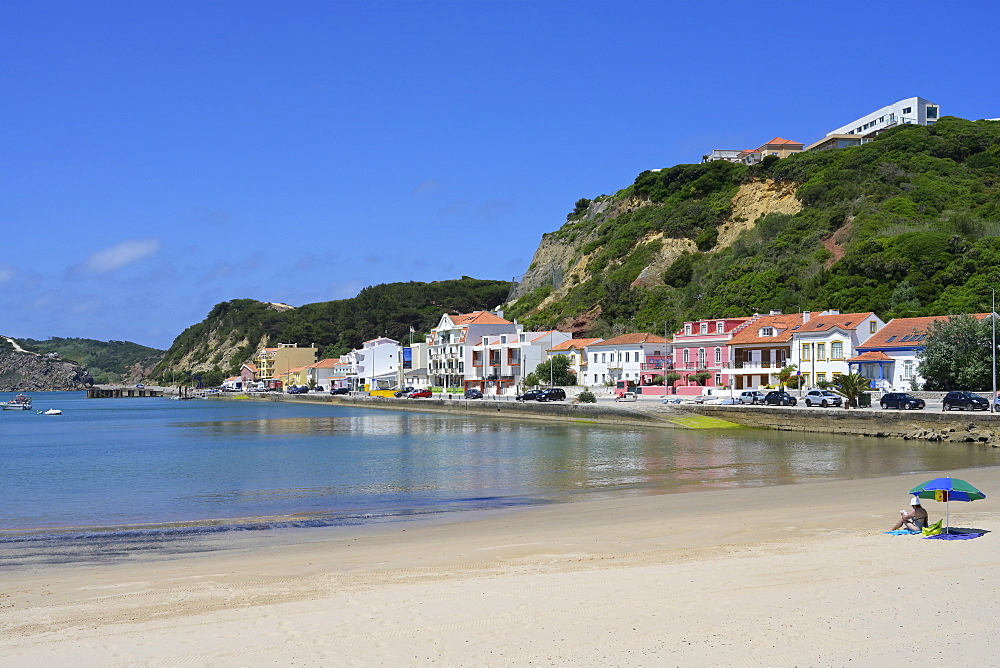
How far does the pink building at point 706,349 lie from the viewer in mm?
70312

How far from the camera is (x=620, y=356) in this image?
259 feet

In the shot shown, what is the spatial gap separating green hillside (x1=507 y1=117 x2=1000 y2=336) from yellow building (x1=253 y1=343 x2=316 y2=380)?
60.5m

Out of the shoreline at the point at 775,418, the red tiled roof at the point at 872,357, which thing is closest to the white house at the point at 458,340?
the shoreline at the point at 775,418

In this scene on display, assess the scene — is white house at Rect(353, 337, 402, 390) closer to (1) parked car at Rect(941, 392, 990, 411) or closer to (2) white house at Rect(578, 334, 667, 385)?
(2) white house at Rect(578, 334, 667, 385)

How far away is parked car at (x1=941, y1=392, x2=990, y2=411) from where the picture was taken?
141 ft

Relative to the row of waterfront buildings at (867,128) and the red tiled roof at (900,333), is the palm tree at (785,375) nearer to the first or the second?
the red tiled roof at (900,333)

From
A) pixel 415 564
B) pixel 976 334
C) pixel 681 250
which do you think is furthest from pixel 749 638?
pixel 681 250

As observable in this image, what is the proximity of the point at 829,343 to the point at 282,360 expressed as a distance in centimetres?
13005

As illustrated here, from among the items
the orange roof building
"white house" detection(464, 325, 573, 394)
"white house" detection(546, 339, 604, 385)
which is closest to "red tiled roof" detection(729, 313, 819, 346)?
the orange roof building

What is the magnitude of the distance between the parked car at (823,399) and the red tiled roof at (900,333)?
6.92m

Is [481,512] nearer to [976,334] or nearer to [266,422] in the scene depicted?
[976,334]

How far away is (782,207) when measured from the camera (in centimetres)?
10581

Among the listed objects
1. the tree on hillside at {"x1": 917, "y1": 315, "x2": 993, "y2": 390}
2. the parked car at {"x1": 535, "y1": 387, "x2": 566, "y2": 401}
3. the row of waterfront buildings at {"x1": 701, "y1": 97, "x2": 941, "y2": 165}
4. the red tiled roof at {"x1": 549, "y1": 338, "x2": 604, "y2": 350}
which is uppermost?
the row of waterfront buildings at {"x1": 701, "y1": 97, "x2": 941, "y2": 165}

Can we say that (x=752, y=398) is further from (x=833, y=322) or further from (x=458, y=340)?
(x=458, y=340)
